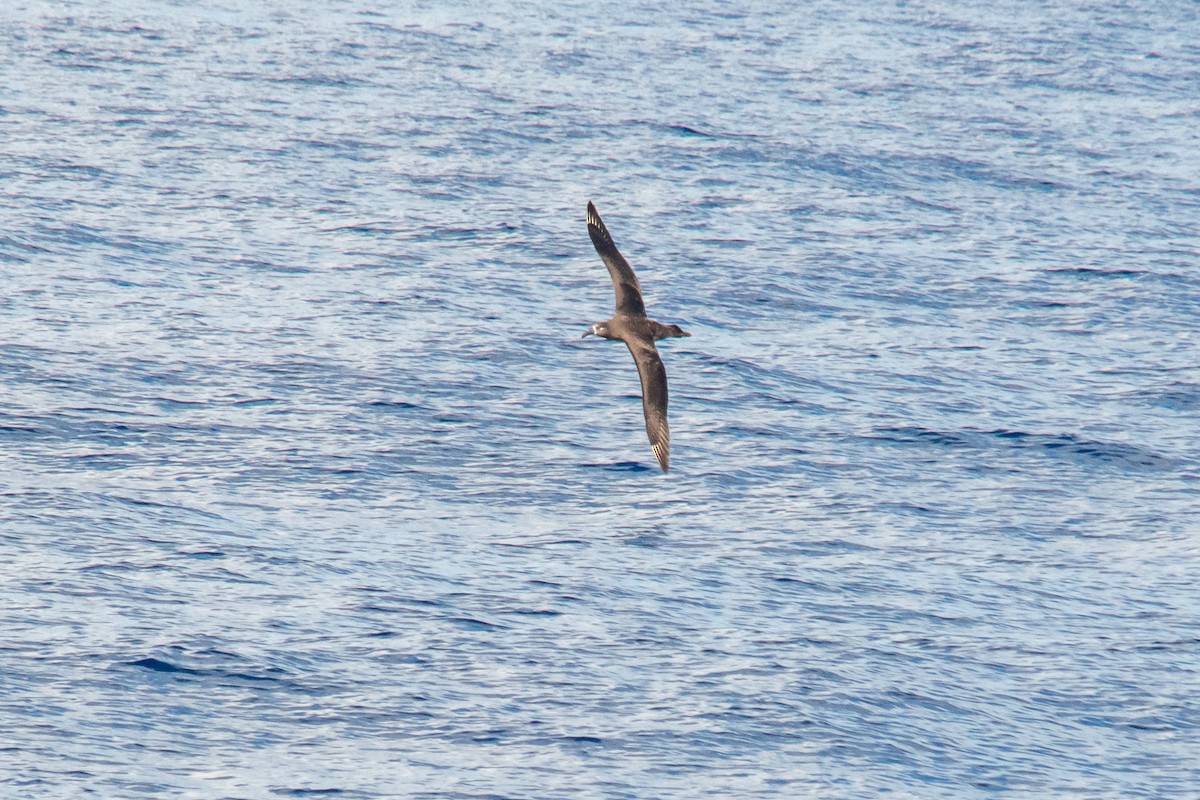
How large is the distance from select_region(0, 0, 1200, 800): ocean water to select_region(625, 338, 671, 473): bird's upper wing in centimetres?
303

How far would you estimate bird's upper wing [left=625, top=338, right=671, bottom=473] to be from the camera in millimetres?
20047

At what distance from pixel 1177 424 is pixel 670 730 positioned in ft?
43.5

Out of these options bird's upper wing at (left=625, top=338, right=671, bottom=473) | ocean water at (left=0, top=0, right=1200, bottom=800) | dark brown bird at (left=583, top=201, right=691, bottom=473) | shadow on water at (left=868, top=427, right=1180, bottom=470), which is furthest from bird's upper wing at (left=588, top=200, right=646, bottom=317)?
shadow on water at (left=868, top=427, right=1180, bottom=470)

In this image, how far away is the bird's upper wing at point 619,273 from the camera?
72.1 feet

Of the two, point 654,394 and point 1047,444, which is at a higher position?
point 654,394

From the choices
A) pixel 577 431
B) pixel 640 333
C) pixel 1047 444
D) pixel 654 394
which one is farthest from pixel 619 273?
pixel 1047 444

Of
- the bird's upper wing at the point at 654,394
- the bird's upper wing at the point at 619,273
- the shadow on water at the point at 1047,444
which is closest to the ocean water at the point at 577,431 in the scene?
the shadow on water at the point at 1047,444

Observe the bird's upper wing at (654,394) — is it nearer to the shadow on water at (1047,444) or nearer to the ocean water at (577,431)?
the ocean water at (577,431)

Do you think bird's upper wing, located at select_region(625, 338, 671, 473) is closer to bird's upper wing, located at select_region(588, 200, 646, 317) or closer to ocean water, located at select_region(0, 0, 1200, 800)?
bird's upper wing, located at select_region(588, 200, 646, 317)

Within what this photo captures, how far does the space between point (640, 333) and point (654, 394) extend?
124cm

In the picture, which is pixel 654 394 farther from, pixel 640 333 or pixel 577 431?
pixel 577 431

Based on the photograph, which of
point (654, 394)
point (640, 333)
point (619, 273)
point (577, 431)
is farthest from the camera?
point (577, 431)

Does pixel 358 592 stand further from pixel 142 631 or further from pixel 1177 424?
pixel 1177 424

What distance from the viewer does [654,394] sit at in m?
20.7
